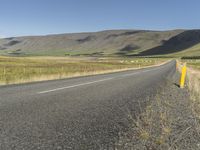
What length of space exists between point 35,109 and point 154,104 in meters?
3.73

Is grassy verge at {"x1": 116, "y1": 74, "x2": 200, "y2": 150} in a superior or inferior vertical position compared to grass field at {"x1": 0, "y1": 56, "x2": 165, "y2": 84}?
superior

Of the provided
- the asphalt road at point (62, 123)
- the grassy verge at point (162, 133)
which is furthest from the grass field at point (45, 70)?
the grassy verge at point (162, 133)

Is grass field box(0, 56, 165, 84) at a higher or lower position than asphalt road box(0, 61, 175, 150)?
lower

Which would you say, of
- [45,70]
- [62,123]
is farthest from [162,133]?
[45,70]

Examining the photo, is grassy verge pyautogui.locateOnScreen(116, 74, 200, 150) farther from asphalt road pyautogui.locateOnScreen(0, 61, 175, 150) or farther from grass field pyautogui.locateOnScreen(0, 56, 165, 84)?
grass field pyautogui.locateOnScreen(0, 56, 165, 84)

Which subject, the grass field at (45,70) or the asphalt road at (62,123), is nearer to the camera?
the asphalt road at (62,123)

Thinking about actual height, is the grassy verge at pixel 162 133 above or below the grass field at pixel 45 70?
above

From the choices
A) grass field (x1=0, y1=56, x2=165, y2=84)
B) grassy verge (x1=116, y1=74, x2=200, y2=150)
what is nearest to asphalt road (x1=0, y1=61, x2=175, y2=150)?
grassy verge (x1=116, y1=74, x2=200, y2=150)

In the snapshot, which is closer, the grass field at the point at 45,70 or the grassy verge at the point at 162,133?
the grassy verge at the point at 162,133

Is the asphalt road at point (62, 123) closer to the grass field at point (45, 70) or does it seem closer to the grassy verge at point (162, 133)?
the grassy verge at point (162, 133)

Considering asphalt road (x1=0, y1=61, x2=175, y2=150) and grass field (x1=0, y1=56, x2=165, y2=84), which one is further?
grass field (x1=0, y1=56, x2=165, y2=84)

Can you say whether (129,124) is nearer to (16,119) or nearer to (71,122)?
(71,122)

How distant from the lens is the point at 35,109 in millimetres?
7207

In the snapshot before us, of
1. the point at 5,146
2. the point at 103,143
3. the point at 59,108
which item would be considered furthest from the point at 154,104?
the point at 5,146
